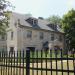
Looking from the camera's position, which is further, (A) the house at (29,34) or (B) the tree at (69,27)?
(B) the tree at (69,27)

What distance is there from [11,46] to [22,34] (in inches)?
130

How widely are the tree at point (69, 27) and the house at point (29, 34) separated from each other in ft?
6.58

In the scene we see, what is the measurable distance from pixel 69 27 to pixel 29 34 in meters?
8.93

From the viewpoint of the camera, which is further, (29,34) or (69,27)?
(69,27)

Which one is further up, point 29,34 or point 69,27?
point 69,27

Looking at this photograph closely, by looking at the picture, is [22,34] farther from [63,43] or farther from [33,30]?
[63,43]

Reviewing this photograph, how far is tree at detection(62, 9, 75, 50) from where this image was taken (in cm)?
4881

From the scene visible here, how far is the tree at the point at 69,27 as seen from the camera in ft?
160

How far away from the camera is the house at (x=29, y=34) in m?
43.8

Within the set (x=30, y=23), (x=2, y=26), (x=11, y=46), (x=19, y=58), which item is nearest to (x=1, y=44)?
(x=11, y=46)

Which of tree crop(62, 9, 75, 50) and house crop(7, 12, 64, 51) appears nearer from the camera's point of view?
house crop(7, 12, 64, 51)

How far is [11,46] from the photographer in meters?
45.2

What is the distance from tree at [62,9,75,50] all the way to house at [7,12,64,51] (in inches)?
78.9

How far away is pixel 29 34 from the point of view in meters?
45.2
